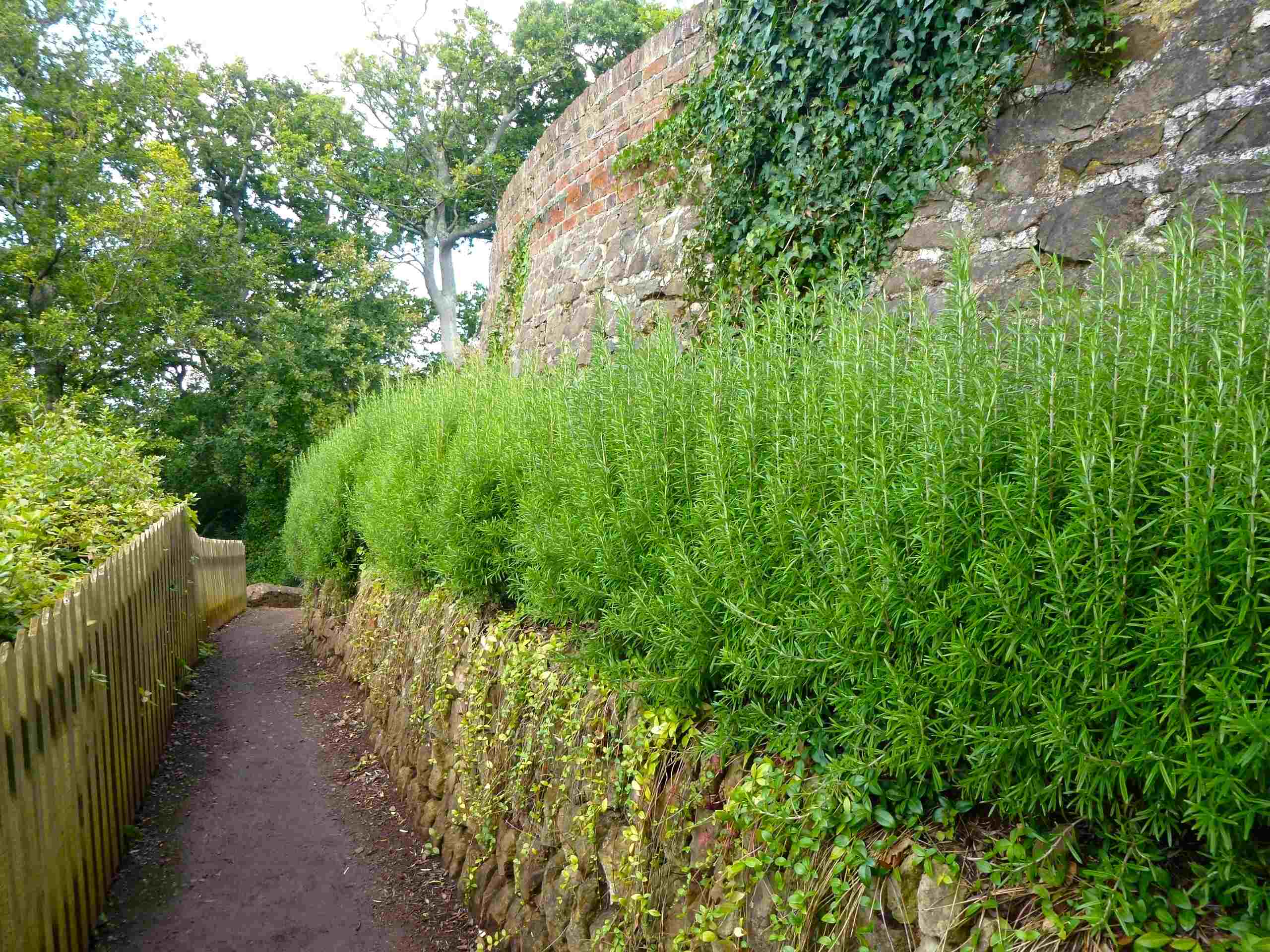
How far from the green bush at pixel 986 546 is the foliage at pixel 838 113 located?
1.80m

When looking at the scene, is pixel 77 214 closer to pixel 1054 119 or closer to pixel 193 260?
pixel 193 260

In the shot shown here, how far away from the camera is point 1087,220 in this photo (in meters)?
4.03

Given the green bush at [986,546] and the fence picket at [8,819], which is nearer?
the green bush at [986,546]

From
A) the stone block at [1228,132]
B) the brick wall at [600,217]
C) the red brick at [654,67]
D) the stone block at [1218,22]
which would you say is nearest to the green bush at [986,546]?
the stone block at [1228,132]

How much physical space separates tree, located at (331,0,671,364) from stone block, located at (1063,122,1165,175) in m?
20.8

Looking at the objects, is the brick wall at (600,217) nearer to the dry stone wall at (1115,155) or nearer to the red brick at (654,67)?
the red brick at (654,67)

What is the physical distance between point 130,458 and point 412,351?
15615 millimetres

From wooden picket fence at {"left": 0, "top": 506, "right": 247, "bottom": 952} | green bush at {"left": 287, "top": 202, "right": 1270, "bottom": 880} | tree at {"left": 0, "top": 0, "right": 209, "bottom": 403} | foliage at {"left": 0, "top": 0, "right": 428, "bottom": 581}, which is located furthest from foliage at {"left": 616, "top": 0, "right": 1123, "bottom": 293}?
tree at {"left": 0, "top": 0, "right": 209, "bottom": 403}

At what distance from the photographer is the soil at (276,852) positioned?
418 centimetres

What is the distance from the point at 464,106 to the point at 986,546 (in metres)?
26.9

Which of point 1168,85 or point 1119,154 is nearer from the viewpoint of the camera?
point 1168,85

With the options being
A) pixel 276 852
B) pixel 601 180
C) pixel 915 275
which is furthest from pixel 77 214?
pixel 915 275

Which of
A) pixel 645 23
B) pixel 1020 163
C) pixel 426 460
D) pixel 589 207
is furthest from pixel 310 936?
pixel 645 23

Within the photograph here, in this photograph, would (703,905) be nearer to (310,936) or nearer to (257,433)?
(310,936)
